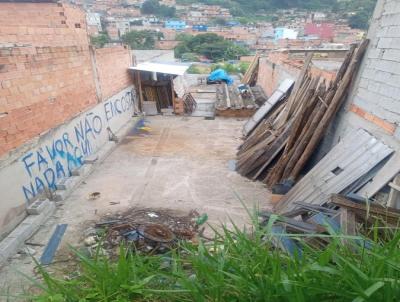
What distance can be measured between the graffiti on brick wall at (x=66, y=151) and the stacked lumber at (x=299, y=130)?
4.07m

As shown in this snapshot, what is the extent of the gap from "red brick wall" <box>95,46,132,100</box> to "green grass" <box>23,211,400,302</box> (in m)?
8.27

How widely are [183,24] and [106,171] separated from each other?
2904 inches

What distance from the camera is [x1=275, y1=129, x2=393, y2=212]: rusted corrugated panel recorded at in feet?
13.8

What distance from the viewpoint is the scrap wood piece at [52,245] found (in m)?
4.16

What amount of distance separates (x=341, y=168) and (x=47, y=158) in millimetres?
5523

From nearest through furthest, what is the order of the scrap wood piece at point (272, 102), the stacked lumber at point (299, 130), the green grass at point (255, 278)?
1. the green grass at point (255, 278)
2. the stacked lumber at point (299, 130)
3. the scrap wood piece at point (272, 102)

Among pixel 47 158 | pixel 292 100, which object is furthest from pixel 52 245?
pixel 292 100

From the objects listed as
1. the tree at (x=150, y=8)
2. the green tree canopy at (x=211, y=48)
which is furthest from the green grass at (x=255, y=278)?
the tree at (x=150, y=8)

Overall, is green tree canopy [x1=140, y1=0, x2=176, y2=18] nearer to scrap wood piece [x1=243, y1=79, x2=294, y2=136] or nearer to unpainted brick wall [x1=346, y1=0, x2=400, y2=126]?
scrap wood piece [x1=243, y1=79, x2=294, y2=136]

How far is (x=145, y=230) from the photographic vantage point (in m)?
4.41

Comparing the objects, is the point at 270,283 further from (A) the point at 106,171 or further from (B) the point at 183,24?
(B) the point at 183,24

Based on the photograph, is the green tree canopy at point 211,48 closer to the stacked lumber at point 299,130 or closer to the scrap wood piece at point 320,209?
the stacked lumber at point 299,130

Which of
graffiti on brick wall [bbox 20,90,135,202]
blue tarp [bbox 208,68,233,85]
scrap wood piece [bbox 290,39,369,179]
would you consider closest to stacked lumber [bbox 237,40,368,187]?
scrap wood piece [bbox 290,39,369,179]

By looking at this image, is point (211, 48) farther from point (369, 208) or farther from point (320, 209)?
point (369, 208)
